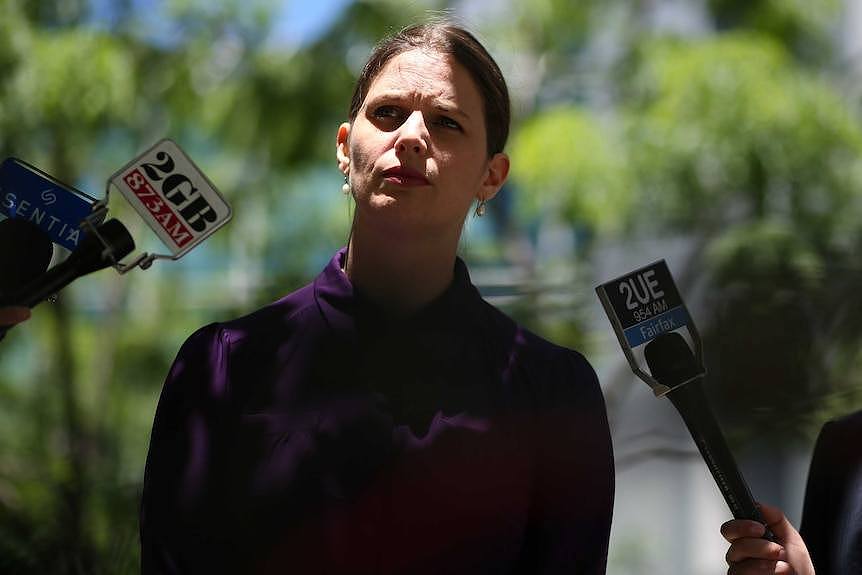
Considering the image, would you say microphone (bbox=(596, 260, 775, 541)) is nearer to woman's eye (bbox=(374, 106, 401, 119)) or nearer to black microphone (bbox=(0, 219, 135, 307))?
woman's eye (bbox=(374, 106, 401, 119))

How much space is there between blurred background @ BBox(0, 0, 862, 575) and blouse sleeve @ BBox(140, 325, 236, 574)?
7.72 ft

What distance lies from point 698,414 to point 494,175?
41cm

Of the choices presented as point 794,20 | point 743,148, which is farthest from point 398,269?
point 794,20

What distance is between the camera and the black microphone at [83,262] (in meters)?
1.27

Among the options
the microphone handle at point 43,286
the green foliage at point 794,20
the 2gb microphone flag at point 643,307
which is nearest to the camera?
the microphone handle at point 43,286

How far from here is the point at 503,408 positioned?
1422 mm

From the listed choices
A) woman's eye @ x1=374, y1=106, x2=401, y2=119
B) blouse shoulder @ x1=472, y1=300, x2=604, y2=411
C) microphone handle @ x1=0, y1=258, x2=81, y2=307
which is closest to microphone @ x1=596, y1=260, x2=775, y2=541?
blouse shoulder @ x1=472, y1=300, x2=604, y2=411

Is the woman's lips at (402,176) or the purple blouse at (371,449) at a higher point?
the woman's lips at (402,176)

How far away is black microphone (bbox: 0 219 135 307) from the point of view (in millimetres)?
1267

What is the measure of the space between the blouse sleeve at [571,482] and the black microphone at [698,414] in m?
0.13

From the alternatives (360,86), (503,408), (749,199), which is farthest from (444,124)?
(749,199)

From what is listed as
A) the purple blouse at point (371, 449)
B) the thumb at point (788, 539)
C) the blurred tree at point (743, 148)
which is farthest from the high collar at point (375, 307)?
the blurred tree at point (743, 148)

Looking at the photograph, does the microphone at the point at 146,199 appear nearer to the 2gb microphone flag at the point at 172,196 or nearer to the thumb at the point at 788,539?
the 2gb microphone flag at the point at 172,196

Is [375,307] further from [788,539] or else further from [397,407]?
[788,539]
